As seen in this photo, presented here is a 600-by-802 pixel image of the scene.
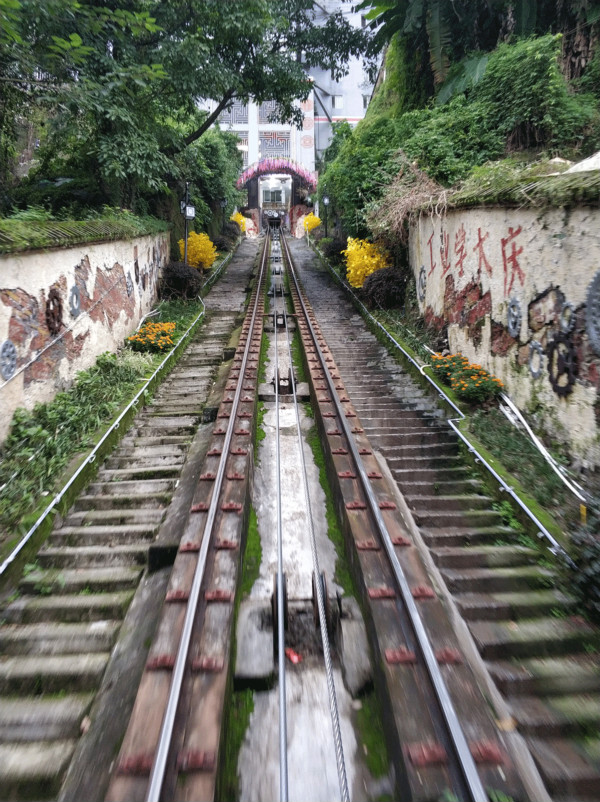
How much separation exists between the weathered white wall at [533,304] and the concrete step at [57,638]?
5.38 metres

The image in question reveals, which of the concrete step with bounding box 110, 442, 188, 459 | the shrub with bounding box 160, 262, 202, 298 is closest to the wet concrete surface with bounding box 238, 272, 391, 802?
the concrete step with bounding box 110, 442, 188, 459

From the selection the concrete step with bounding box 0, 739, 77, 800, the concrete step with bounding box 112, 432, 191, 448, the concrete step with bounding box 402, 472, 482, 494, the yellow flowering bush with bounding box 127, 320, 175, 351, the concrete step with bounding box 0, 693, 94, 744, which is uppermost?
the yellow flowering bush with bounding box 127, 320, 175, 351

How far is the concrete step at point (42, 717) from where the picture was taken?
312 cm

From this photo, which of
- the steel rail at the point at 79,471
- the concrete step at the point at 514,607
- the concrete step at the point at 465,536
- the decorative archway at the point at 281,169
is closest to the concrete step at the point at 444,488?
the concrete step at the point at 465,536

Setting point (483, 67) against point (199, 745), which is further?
point (483, 67)

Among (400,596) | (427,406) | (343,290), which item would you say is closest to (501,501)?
(400,596)

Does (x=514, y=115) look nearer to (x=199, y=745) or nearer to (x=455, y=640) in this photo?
(x=455, y=640)

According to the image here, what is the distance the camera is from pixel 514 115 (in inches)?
427

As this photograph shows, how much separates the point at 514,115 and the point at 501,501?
10207 mm

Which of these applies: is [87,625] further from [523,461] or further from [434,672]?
[523,461]

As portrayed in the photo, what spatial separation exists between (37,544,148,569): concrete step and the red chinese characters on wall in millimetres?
6346

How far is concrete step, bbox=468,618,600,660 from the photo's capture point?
3.71m

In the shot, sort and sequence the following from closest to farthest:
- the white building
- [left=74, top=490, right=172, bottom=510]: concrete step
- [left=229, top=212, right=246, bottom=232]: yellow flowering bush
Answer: [left=74, top=490, right=172, bottom=510]: concrete step < [left=229, top=212, right=246, bottom=232]: yellow flowering bush < the white building

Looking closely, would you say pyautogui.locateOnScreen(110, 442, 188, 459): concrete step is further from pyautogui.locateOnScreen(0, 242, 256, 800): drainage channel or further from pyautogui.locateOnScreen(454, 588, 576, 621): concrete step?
pyautogui.locateOnScreen(454, 588, 576, 621): concrete step
